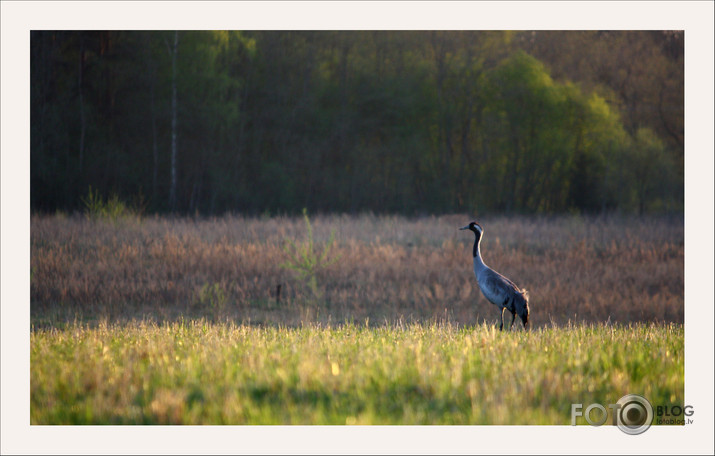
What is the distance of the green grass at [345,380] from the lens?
13.3 ft

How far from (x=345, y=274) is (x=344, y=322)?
10.3 ft

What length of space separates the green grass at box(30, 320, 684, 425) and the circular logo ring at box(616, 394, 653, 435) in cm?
7

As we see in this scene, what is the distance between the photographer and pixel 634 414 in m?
4.27

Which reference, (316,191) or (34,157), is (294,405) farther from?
(316,191)

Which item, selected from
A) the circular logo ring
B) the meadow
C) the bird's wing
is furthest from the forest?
the circular logo ring

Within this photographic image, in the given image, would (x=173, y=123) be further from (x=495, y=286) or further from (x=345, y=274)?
(x=495, y=286)

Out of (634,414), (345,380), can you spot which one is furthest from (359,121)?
(634,414)

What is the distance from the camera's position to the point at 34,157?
21875 millimetres

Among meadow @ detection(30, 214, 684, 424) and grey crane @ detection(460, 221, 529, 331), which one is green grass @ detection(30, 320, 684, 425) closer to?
meadow @ detection(30, 214, 684, 424)

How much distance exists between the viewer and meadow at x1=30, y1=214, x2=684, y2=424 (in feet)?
13.8

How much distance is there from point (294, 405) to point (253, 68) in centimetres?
2750

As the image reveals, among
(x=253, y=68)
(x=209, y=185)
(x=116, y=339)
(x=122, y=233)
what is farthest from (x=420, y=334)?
(x=253, y=68)

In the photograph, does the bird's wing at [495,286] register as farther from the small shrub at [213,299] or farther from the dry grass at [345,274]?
the small shrub at [213,299]

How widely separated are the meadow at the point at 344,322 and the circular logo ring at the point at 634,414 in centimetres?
8
